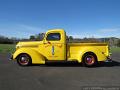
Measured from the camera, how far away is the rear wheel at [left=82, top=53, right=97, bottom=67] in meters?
15.2

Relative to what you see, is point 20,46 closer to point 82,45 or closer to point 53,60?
point 53,60

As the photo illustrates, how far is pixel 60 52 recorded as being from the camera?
15.4 m

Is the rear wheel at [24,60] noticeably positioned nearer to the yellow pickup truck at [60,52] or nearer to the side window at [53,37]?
the yellow pickup truck at [60,52]

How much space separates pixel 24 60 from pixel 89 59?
3.90 meters

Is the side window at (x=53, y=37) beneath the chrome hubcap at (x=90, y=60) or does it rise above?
above

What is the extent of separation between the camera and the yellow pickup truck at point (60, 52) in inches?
601

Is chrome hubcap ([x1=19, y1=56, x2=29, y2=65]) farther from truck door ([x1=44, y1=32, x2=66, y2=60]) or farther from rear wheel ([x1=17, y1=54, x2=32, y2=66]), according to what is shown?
truck door ([x1=44, y1=32, x2=66, y2=60])

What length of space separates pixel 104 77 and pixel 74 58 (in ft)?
13.9

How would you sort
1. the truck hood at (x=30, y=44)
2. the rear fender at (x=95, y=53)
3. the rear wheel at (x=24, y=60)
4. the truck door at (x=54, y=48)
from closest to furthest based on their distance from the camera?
the rear fender at (x=95, y=53), the truck door at (x=54, y=48), the rear wheel at (x=24, y=60), the truck hood at (x=30, y=44)

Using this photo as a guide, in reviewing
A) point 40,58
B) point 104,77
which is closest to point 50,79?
point 104,77

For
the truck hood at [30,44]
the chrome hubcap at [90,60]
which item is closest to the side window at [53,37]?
the truck hood at [30,44]

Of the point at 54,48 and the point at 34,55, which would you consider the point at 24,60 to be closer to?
the point at 34,55

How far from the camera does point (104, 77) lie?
451 inches

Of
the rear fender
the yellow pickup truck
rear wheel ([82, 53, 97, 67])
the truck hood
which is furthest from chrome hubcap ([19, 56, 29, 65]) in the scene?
rear wheel ([82, 53, 97, 67])
